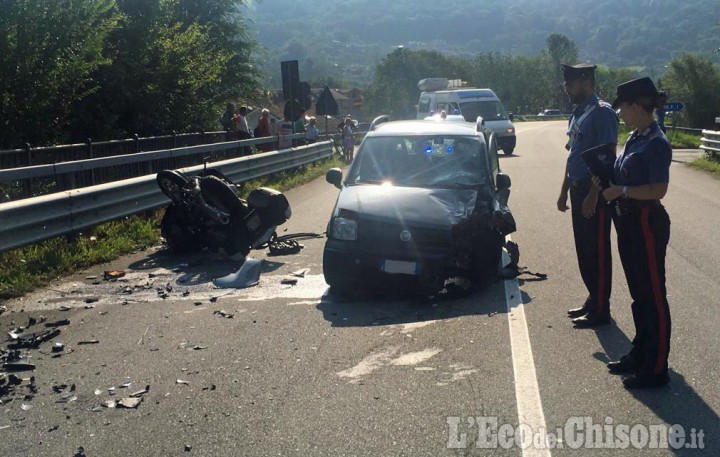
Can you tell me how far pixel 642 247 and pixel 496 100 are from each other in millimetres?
28420

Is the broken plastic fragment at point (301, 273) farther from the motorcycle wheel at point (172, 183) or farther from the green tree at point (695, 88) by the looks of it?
the green tree at point (695, 88)

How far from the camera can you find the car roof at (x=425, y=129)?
9.77m

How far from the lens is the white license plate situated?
7.91 metres

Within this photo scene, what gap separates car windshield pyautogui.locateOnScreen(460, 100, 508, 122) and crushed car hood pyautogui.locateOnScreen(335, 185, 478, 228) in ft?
77.2

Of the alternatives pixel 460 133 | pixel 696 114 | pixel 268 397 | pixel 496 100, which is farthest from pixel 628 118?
pixel 696 114

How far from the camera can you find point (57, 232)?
9703 millimetres

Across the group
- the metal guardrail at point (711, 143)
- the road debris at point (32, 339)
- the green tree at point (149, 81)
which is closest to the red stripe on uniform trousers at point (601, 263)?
the road debris at point (32, 339)

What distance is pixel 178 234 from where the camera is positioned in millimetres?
10547

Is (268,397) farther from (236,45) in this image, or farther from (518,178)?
(236,45)

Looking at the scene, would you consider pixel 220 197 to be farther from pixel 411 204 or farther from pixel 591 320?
pixel 591 320

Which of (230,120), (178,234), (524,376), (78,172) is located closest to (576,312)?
(524,376)

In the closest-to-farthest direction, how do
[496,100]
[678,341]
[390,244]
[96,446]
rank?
[96,446] → [678,341] → [390,244] → [496,100]

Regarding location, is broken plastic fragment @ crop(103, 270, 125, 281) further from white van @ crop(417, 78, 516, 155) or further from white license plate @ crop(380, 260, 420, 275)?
white van @ crop(417, 78, 516, 155)

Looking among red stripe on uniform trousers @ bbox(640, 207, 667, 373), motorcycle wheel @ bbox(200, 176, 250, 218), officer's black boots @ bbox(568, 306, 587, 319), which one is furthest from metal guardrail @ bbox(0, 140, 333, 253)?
red stripe on uniform trousers @ bbox(640, 207, 667, 373)
